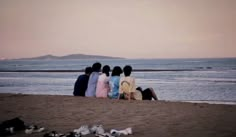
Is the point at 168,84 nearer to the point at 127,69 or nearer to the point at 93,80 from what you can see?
the point at 93,80

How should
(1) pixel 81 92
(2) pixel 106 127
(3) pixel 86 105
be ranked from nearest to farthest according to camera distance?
(2) pixel 106 127 → (3) pixel 86 105 → (1) pixel 81 92

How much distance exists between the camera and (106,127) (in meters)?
5.43

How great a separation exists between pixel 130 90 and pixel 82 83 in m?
1.38

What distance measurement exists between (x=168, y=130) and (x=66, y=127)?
1580mm

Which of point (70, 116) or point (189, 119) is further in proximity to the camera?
point (70, 116)

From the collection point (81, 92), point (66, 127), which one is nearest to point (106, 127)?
point (66, 127)

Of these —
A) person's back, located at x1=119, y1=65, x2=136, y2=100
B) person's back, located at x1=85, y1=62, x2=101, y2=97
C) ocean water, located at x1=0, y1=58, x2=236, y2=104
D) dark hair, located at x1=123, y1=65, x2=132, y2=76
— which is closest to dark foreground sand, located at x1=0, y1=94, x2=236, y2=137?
person's back, located at x1=119, y1=65, x2=136, y2=100

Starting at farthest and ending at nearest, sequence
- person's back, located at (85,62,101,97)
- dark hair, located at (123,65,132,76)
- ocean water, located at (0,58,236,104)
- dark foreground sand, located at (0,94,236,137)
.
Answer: ocean water, located at (0,58,236,104) < person's back, located at (85,62,101,97) < dark hair, located at (123,65,132,76) < dark foreground sand, located at (0,94,236,137)

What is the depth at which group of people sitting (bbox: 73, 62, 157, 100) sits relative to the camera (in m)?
7.87

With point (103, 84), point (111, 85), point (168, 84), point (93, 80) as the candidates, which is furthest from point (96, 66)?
point (168, 84)

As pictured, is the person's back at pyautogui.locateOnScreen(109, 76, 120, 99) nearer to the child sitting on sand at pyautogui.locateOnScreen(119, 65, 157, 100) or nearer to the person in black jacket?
the child sitting on sand at pyautogui.locateOnScreen(119, 65, 157, 100)

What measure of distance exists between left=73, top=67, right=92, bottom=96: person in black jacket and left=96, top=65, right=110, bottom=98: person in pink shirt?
1.23ft

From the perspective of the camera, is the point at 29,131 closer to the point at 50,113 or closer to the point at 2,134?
the point at 2,134

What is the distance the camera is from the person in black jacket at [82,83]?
8500mm
